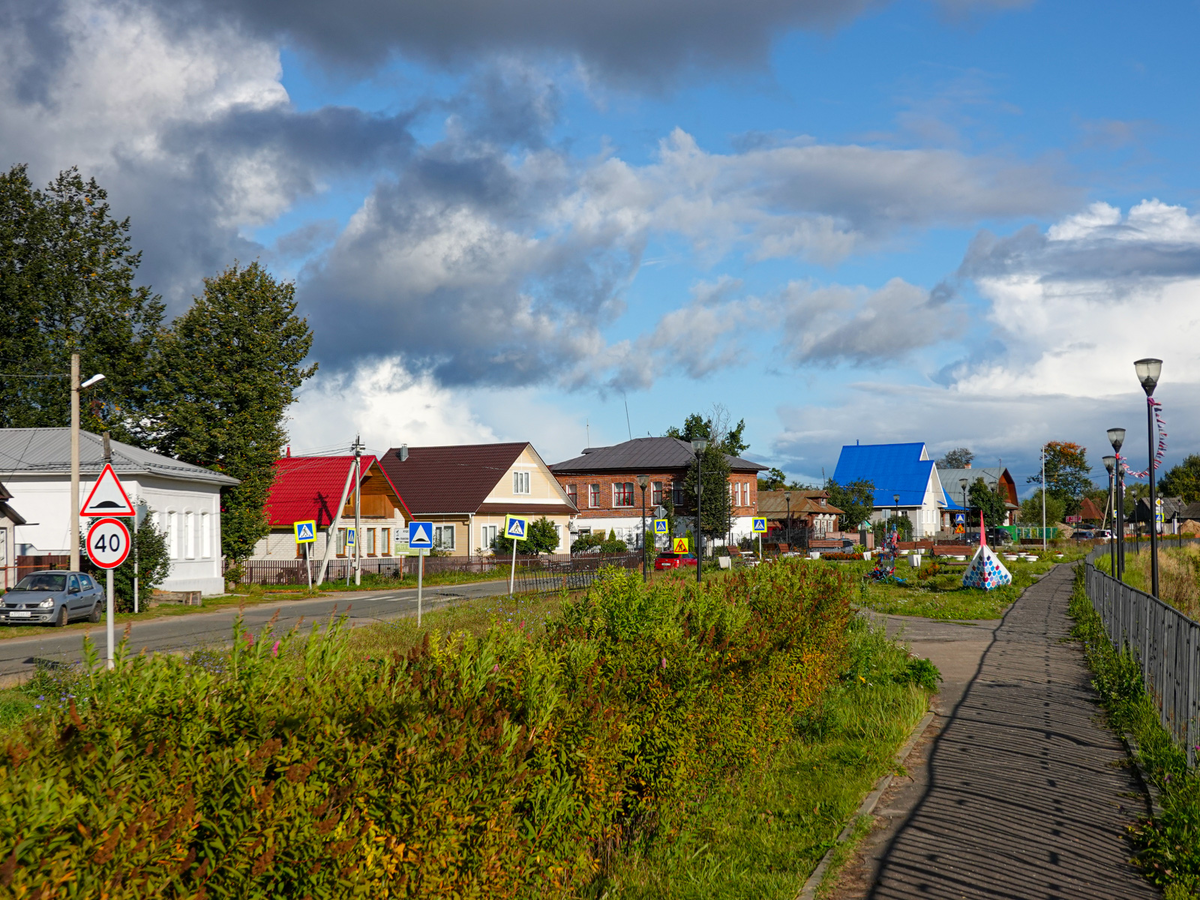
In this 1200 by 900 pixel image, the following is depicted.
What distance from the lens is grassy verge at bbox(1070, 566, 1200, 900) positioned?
6.02 m

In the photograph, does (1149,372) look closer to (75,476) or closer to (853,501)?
(75,476)

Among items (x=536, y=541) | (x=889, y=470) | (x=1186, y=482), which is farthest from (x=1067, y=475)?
(x=536, y=541)

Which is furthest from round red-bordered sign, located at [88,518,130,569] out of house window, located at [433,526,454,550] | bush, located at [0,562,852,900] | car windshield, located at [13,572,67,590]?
house window, located at [433,526,454,550]

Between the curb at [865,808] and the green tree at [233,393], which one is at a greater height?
the green tree at [233,393]

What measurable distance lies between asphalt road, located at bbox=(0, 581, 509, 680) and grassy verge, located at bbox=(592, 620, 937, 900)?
6.47 m

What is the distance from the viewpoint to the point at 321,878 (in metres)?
3.29

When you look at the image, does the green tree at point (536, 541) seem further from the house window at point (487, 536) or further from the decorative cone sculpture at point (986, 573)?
the decorative cone sculpture at point (986, 573)

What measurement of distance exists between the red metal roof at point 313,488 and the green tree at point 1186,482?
12337cm

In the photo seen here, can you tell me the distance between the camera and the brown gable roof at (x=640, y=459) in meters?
70.1

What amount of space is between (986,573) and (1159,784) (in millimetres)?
24467

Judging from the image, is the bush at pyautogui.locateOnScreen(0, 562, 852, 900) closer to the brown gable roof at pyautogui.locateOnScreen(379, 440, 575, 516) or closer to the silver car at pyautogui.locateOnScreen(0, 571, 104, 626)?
the silver car at pyautogui.locateOnScreen(0, 571, 104, 626)

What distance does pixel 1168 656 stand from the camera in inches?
377

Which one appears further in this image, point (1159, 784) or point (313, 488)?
point (313, 488)

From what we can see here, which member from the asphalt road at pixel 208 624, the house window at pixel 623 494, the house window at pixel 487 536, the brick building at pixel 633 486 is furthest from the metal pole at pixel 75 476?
the house window at pixel 623 494
